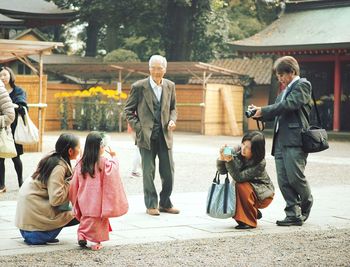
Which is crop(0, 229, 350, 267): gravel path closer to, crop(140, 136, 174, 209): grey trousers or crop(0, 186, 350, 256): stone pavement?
crop(0, 186, 350, 256): stone pavement

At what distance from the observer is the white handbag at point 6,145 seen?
991 centimetres

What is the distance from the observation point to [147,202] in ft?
28.8

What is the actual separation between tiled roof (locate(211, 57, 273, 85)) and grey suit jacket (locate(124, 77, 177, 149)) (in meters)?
24.4

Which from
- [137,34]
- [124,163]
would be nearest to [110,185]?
[124,163]

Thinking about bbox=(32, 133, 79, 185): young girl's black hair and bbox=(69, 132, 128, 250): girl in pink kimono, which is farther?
bbox=(32, 133, 79, 185): young girl's black hair

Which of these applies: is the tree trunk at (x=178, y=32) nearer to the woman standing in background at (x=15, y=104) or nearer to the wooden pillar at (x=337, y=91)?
the wooden pillar at (x=337, y=91)

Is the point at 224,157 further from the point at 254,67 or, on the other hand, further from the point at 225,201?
the point at 254,67

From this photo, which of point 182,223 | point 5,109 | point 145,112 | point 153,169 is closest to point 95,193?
point 182,223

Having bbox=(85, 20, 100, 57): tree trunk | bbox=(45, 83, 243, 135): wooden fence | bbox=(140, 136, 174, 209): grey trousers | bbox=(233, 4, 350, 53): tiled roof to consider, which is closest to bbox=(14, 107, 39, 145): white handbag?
bbox=(140, 136, 174, 209): grey trousers

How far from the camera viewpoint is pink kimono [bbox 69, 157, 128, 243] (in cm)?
653

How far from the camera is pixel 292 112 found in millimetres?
8109

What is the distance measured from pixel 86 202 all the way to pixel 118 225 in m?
1.48

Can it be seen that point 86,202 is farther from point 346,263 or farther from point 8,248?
point 346,263

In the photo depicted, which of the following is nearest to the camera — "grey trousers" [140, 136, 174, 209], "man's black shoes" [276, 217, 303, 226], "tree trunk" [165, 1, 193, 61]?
"man's black shoes" [276, 217, 303, 226]
